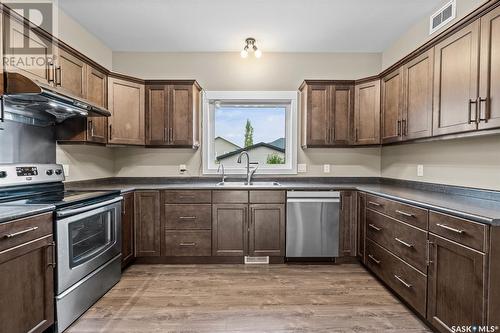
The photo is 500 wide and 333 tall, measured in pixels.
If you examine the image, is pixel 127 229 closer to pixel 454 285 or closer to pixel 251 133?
pixel 251 133

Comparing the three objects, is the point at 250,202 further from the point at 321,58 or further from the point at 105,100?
the point at 321,58

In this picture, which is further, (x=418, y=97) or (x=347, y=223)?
(x=347, y=223)

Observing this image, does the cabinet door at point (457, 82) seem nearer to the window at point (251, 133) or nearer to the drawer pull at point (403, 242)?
the drawer pull at point (403, 242)

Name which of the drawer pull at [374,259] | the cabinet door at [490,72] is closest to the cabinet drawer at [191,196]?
the drawer pull at [374,259]

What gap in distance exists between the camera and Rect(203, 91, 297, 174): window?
3.74 metres

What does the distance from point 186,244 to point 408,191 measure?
8.00 feet

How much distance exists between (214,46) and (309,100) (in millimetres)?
1417

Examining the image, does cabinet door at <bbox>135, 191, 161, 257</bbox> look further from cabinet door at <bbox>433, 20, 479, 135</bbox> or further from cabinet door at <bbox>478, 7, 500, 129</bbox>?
cabinet door at <bbox>478, 7, 500, 129</bbox>

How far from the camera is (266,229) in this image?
3096 millimetres

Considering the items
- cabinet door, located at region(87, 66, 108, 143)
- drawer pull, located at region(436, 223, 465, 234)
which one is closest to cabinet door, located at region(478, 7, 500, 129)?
drawer pull, located at region(436, 223, 465, 234)

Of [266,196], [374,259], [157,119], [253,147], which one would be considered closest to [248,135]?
[253,147]

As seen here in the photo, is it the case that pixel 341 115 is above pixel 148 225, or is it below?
above

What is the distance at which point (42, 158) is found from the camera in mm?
2482

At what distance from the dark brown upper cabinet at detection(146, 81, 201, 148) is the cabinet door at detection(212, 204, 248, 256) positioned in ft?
3.18
